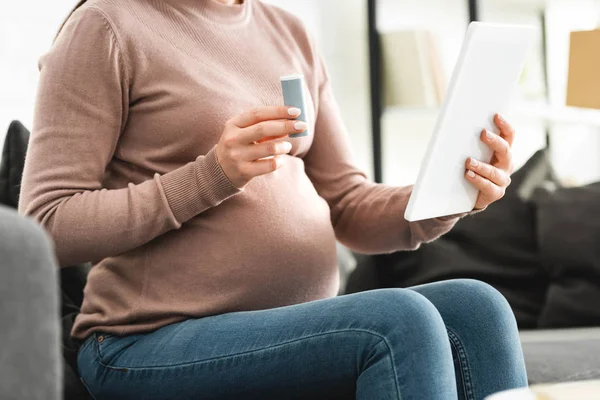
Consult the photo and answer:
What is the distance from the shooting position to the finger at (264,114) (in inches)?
45.6

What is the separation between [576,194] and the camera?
7.72 ft

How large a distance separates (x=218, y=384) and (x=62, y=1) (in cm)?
123

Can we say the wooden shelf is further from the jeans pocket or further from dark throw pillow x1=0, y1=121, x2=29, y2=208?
the jeans pocket

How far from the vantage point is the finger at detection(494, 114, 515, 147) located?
4.37 feet

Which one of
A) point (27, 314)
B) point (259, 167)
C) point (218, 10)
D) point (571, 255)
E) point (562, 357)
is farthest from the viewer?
point (571, 255)

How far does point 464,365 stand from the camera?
124cm

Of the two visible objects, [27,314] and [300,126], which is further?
Answer: [300,126]

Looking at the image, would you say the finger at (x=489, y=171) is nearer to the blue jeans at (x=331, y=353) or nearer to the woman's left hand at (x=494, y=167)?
the woman's left hand at (x=494, y=167)

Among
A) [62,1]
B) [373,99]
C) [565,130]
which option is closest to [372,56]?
[373,99]

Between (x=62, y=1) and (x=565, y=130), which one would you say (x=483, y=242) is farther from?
(x=62, y=1)

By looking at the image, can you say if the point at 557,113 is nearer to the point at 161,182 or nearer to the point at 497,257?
the point at 497,257

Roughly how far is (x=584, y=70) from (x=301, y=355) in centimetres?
64

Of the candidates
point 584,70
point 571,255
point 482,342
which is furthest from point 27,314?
point 571,255

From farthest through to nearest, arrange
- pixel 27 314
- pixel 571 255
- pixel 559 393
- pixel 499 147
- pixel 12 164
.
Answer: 1. pixel 571 255
2. pixel 12 164
3. pixel 499 147
4. pixel 559 393
5. pixel 27 314
